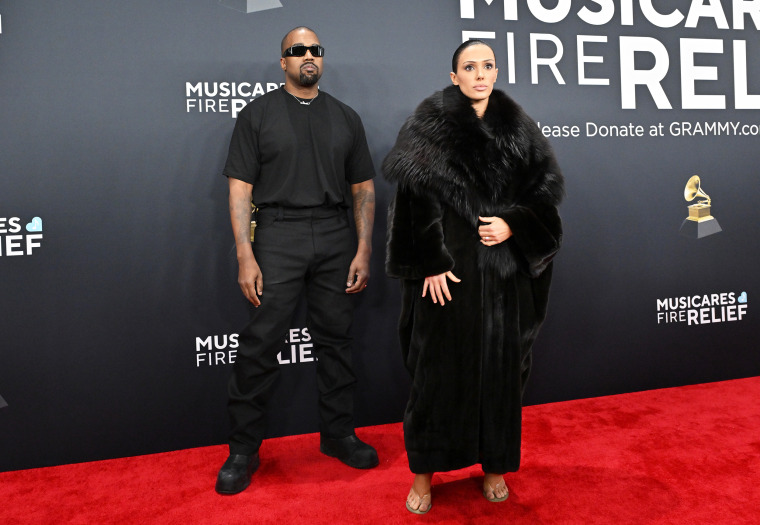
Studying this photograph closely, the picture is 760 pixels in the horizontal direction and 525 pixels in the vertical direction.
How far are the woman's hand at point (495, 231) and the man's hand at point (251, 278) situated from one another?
3.26 feet

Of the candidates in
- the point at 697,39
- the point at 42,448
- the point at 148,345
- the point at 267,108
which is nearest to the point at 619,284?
the point at 697,39

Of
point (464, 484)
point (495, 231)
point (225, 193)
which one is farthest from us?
point (225, 193)

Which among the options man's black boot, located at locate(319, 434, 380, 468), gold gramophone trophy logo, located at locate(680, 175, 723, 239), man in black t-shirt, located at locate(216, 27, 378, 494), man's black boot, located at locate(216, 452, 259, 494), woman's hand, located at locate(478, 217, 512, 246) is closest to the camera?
woman's hand, located at locate(478, 217, 512, 246)

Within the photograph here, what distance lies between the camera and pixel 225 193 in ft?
9.32

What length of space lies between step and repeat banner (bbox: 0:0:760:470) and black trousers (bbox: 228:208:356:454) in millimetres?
376

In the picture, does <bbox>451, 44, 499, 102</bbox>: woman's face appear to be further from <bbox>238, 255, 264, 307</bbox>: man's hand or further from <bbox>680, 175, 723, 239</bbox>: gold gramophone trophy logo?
<bbox>680, 175, 723, 239</bbox>: gold gramophone trophy logo

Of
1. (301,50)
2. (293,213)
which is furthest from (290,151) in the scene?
(301,50)

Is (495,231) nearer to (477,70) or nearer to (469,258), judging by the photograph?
(469,258)

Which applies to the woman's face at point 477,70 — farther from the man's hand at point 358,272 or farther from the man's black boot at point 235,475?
the man's black boot at point 235,475

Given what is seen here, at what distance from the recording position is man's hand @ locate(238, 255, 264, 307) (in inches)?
95.8

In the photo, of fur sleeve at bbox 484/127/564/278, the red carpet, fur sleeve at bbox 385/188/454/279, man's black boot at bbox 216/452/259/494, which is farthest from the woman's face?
→ man's black boot at bbox 216/452/259/494

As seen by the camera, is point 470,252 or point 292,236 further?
point 292,236

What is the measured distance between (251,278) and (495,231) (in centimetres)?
105

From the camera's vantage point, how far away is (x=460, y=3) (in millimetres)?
3078
